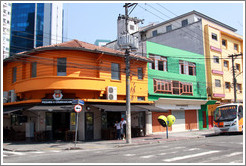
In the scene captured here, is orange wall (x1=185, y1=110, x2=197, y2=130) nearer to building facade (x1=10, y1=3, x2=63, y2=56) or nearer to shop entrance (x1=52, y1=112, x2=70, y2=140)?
shop entrance (x1=52, y1=112, x2=70, y2=140)

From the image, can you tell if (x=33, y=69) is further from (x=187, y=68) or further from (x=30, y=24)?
(x=30, y=24)

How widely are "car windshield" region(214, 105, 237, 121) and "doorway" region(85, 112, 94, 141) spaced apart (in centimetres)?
Answer: 1140

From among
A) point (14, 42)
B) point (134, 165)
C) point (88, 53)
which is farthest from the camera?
point (14, 42)

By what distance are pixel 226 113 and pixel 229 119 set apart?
749 mm

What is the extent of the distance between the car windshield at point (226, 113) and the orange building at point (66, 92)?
7.24 meters

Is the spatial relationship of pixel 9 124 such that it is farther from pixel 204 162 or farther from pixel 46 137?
pixel 204 162

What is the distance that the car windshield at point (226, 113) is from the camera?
73.2 feet

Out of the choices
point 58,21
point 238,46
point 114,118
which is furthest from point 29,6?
point 114,118

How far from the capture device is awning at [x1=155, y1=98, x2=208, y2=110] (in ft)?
85.3

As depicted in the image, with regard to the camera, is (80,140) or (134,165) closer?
(134,165)

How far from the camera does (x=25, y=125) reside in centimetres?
2194

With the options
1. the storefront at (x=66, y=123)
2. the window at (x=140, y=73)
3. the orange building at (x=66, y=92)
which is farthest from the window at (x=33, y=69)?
the window at (x=140, y=73)

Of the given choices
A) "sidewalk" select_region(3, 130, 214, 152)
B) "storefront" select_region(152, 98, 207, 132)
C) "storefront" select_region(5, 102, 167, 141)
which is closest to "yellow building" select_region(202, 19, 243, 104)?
→ "storefront" select_region(152, 98, 207, 132)

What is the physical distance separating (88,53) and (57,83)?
3685 millimetres
